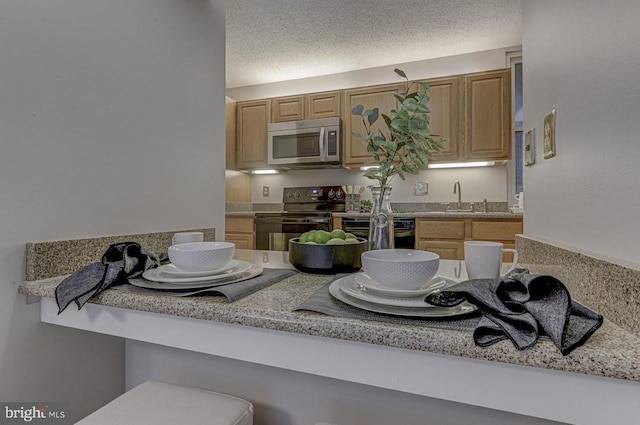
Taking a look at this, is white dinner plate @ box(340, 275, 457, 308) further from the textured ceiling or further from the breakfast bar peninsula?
the textured ceiling

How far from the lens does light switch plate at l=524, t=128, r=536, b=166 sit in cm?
Result: 111

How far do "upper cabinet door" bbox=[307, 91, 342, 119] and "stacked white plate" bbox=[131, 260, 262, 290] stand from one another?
2986 millimetres

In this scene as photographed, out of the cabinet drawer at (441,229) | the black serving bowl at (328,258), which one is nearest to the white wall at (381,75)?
the cabinet drawer at (441,229)

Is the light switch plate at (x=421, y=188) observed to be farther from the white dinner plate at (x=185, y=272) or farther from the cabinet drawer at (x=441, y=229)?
the white dinner plate at (x=185, y=272)

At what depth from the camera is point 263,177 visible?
4203 millimetres

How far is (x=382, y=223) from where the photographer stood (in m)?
1.00

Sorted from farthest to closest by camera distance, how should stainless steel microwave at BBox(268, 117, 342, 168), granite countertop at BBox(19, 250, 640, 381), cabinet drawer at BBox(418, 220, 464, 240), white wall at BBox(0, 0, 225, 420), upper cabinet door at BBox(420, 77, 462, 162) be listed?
stainless steel microwave at BBox(268, 117, 342, 168) < upper cabinet door at BBox(420, 77, 462, 162) < cabinet drawer at BBox(418, 220, 464, 240) < white wall at BBox(0, 0, 225, 420) < granite countertop at BBox(19, 250, 640, 381)

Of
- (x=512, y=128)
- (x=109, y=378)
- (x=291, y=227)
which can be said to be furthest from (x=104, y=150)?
(x=512, y=128)

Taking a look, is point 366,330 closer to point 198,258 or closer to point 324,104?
point 198,258

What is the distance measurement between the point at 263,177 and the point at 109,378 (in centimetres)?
324

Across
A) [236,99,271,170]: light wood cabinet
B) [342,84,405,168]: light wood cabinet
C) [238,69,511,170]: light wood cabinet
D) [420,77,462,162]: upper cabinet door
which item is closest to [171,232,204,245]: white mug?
[238,69,511,170]: light wood cabinet

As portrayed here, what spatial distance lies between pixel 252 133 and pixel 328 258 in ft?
10.6

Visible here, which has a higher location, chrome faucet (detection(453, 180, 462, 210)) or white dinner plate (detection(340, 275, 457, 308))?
chrome faucet (detection(453, 180, 462, 210))

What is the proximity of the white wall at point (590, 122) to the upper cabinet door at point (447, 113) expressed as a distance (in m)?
2.13
